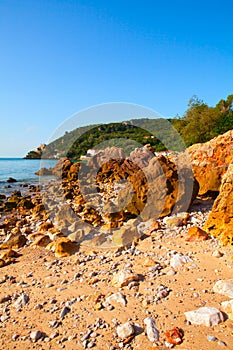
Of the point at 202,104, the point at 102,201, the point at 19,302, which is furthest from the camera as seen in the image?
the point at 202,104

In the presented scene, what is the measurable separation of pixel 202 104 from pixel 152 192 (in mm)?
37896

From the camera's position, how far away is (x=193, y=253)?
204 inches

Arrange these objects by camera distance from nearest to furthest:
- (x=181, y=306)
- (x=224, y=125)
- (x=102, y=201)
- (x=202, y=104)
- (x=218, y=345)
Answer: (x=218, y=345)
(x=181, y=306)
(x=102, y=201)
(x=224, y=125)
(x=202, y=104)

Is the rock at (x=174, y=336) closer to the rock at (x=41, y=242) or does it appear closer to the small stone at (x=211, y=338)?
the small stone at (x=211, y=338)

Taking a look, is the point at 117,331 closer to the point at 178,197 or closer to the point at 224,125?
the point at 178,197

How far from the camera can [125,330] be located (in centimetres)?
329

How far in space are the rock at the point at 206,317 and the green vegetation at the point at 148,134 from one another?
38.7 ft

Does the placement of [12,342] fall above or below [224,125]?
below

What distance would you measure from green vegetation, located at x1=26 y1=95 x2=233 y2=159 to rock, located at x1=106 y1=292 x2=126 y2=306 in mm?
11284

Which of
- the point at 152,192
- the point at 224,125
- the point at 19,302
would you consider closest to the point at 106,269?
the point at 19,302

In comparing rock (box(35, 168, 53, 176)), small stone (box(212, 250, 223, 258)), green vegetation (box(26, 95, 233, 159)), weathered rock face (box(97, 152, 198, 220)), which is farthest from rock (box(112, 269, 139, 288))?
rock (box(35, 168, 53, 176))

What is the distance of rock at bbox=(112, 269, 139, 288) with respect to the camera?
436 cm

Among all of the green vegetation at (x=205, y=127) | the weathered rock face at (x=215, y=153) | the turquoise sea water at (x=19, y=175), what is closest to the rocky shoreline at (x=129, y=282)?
the weathered rock face at (x=215, y=153)

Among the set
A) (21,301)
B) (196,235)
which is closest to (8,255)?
(21,301)
